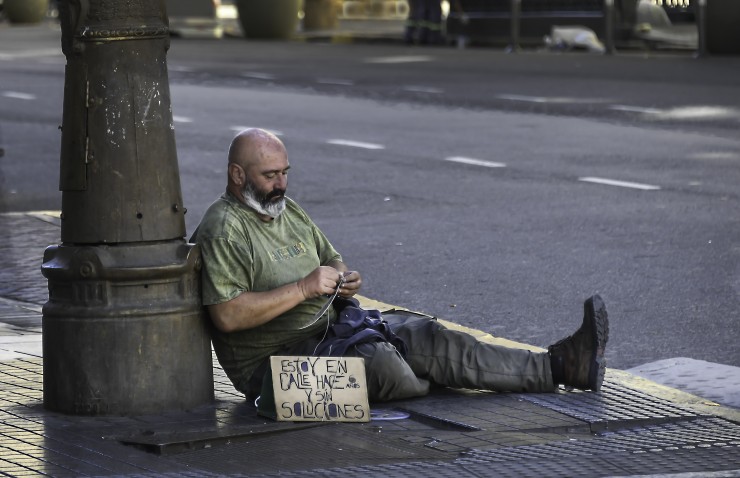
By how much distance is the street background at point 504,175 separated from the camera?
29.0 ft

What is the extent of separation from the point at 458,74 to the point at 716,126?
320 inches

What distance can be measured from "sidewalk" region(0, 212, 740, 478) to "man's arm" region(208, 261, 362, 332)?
1.11 feet

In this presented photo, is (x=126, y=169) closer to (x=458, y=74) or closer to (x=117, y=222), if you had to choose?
(x=117, y=222)

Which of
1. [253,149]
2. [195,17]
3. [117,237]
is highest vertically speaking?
[253,149]

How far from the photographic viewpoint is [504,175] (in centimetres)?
1386

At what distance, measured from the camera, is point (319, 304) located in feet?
21.3

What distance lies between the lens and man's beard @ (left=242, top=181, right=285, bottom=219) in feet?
21.0

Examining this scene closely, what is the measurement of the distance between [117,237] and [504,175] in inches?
316

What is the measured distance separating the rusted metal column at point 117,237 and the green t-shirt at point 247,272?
138 millimetres

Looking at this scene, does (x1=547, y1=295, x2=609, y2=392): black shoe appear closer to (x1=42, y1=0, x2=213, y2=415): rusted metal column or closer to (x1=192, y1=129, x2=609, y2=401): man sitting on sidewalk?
(x1=192, y1=129, x2=609, y2=401): man sitting on sidewalk

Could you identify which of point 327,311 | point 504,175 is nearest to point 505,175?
point 504,175

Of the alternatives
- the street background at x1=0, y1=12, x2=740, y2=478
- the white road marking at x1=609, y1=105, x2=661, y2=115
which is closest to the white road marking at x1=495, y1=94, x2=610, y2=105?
the street background at x1=0, y1=12, x2=740, y2=478

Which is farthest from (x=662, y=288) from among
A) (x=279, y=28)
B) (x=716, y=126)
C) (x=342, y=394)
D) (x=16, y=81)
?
(x=279, y=28)

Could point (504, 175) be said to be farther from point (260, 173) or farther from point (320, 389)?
point (320, 389)
